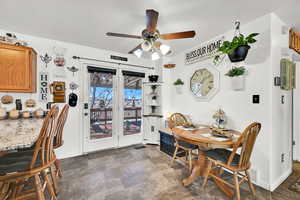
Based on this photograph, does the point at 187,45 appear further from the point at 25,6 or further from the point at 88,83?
the point at 25,6

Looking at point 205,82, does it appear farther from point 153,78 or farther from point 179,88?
point 153,78

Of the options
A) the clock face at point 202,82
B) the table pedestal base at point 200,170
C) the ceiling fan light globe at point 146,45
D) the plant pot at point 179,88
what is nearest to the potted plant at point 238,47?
the clock face at point 202,82

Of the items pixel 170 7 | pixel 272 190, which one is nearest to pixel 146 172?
pixel 272 190

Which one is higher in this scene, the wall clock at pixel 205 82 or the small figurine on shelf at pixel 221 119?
the wall clock at pixel 205 82

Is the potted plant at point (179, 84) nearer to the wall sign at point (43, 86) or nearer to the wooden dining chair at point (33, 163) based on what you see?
the wooden dining chair at point (33, 163)

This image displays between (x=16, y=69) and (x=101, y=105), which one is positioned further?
(x=101, y=105)

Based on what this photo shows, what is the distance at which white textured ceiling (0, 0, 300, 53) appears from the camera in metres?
1.65

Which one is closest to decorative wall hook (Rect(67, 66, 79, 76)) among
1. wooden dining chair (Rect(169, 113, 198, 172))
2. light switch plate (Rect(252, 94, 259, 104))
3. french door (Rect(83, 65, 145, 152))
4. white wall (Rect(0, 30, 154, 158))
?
white wall (Rect(0, 30, 154, 158))

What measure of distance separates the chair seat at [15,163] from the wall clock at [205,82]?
9.15 ft

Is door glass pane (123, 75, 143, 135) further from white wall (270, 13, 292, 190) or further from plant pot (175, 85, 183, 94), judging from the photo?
white wall (270, 13, 292, 190)

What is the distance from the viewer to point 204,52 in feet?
8.96

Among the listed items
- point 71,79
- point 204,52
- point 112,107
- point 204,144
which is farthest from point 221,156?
point 71,79

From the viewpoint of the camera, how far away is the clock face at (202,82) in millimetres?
2631

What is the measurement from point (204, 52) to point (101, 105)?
273 centimetres
